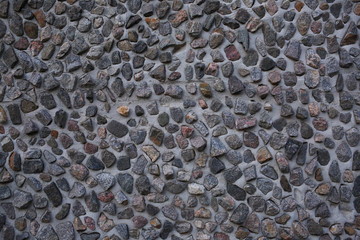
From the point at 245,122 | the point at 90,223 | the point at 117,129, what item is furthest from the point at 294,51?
the point at 90,223

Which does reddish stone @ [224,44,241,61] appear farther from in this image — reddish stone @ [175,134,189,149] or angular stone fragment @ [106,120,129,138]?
angular stone fragment @ [106,120,129,138]

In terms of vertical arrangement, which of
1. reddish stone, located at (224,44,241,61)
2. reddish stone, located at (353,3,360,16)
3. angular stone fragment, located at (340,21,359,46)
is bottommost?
reddish stone, located at (224,44,241,61)

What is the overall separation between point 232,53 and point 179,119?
1.12ft

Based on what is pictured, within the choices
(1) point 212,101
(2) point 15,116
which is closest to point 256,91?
(1) point 212,101

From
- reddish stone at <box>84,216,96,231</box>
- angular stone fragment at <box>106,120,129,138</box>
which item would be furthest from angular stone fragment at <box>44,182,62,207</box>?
angular stone fragment at <box>106,120,129,138</box>

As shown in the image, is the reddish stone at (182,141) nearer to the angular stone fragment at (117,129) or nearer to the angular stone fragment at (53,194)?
the angular stone fragment at (117,129)

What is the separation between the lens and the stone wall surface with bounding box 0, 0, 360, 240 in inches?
84.2

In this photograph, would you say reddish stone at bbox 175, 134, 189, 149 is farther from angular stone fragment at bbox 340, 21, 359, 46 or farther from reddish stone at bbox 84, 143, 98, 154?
angular stone fragment at bbox 340, 21, 359, 46

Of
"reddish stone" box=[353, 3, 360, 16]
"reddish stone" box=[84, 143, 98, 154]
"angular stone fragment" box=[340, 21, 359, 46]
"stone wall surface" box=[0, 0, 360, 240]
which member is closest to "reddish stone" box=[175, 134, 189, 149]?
"stone wall surface" box=[0, 0, 360, 240]

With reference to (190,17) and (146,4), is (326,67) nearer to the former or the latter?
(190,17)

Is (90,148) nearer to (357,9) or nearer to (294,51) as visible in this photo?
(294,51)

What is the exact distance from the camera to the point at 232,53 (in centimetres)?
220

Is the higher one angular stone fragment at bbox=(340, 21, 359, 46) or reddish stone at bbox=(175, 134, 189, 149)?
angular stone fragment at bbox=(340, 21, 359, 46)

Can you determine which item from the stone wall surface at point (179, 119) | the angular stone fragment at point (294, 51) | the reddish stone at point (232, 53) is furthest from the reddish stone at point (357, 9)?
the reddish stone at point (232, 53)
